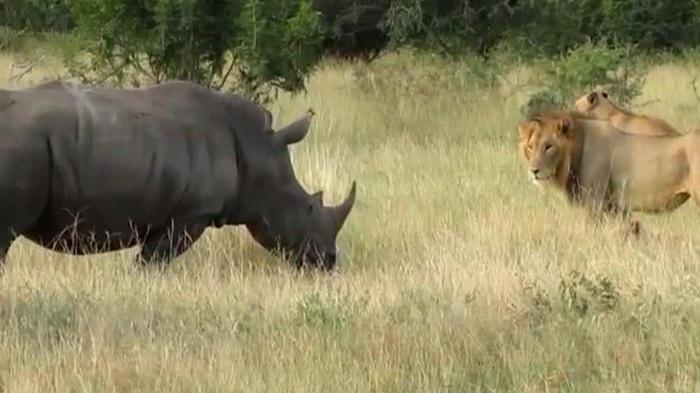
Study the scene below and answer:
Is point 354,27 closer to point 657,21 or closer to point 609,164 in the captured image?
point 657,21

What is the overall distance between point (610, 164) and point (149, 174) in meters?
3.42

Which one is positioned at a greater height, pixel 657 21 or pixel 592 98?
pixel 592 98

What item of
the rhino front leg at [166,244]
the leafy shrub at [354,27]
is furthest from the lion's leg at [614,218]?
the leafy shrub at [354,27]

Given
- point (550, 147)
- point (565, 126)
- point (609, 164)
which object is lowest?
point (609, 164)

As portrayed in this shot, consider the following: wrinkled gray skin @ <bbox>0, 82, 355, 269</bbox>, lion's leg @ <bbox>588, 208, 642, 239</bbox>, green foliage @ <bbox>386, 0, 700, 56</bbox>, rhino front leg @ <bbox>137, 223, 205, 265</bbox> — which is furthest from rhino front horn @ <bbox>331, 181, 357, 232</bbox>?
green foliage @ <bbox>386, 0, 700, 56</bbox>

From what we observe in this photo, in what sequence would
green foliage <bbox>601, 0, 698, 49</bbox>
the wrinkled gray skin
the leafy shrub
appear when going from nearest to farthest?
the wrinkled gray skin, the leafy shrub, green foliage <bbox>601, 0, 698, 49</bbox>

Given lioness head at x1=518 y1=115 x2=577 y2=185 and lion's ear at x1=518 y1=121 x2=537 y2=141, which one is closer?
lioness head at x1=518 y1=115 x2=577 y2=185

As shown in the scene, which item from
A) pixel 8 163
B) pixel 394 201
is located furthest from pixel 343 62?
pixel 8 163

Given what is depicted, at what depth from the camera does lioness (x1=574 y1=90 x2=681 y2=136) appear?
10657mm

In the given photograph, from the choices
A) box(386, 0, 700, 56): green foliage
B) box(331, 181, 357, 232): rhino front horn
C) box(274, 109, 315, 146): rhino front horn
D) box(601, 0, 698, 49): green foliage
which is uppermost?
box(274, 109, 315, 146): rhino front horn

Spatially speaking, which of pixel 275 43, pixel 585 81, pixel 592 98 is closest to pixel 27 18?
pixel 275 43

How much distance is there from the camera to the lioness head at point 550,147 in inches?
397

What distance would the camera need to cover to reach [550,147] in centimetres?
1008

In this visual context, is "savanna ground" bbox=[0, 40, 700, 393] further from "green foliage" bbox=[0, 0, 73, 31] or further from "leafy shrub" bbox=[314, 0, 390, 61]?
"green foliage" bbox=[0, 0, 73, 31]
